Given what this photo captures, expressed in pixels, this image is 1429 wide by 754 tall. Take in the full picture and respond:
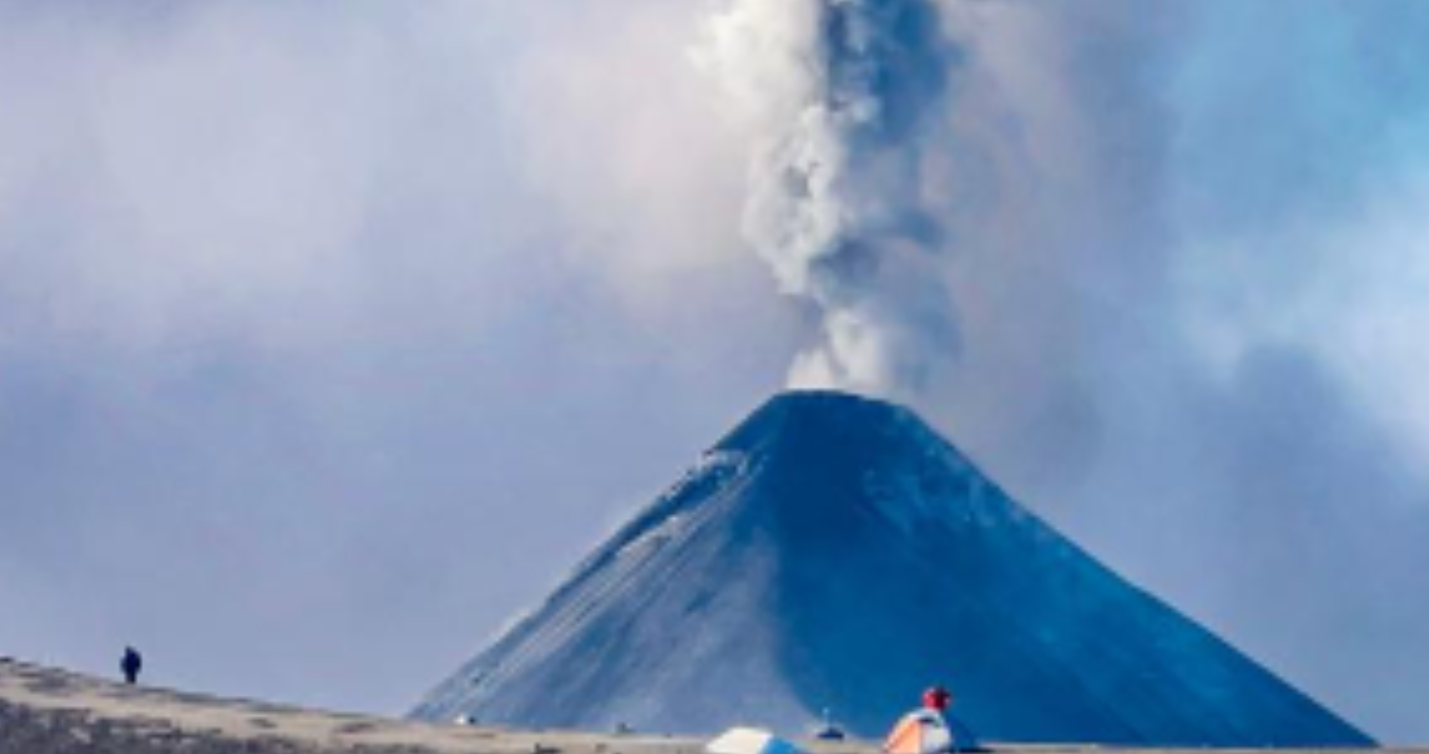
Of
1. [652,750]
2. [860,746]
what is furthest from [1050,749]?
[652,750]

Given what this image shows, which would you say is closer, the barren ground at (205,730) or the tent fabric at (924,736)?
the tent fabric at (924,736)

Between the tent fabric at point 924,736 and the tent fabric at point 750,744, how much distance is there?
11.9ft

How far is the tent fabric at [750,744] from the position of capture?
3068 inches

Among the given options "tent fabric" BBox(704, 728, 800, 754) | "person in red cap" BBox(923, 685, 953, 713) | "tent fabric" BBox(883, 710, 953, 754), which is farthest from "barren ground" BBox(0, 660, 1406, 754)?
"person in red cap" BBox(923, 685, 953, 713)

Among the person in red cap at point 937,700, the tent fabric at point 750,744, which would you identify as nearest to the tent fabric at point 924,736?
the person in red cap at point 937,700

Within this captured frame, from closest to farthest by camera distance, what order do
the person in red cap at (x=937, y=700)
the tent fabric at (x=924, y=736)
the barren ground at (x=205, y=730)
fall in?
1. the tent fabric at (x=924, y=736)
2. the person in red cap at (x=937, y=700)
3. the barren ground at (x=205, y=730)

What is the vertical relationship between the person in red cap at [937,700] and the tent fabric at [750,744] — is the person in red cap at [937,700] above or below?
above

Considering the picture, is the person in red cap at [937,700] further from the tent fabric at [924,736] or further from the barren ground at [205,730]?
the barren ground at [205,730]

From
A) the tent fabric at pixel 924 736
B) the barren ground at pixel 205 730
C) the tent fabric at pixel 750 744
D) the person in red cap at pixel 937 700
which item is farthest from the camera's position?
the barren ground at pixel 205 730

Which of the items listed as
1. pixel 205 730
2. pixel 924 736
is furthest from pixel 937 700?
pixel 205 730

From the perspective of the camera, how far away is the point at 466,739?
8738cm

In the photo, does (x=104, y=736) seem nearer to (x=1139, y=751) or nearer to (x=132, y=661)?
(x=132, y=661)

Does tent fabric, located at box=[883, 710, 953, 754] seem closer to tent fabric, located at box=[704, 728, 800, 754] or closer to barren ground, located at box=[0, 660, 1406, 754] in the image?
tent fabric, located at box=[704, 728, 800, 754]

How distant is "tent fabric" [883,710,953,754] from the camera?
78625 mm
